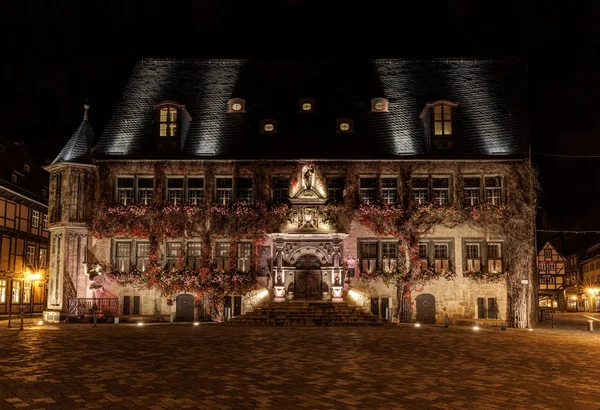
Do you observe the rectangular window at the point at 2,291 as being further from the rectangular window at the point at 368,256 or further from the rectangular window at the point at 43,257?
the rectangular window at the point at 368,256

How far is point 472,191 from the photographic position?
31484mm

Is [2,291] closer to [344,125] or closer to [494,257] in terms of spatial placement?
[344,125]

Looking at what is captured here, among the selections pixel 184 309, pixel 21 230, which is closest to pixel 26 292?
pixel 21 230

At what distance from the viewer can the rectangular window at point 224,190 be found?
31875 millimetres

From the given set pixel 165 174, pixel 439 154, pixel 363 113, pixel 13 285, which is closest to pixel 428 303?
pixel 439 154

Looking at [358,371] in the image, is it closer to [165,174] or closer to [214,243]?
[214,243]

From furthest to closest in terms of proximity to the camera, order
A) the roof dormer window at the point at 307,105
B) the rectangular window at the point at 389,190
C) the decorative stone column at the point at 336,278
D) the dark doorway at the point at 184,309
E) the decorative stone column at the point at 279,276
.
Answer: the roof dormer window at the point at 307,105 < the rectangular window at the point at 389,190 < the dark doorway at the point at 184,309 < the decorative stone column at the point at 279,276 < the decorative stone column at the point at 336,278

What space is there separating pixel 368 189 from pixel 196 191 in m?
9.12

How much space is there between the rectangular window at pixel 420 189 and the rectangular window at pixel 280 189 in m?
6.66

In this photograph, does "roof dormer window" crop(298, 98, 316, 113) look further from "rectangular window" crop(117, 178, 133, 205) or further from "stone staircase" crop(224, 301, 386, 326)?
"stone staircase" crop(224, 301, 386, 326)

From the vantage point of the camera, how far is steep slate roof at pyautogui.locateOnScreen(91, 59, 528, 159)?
3216cm

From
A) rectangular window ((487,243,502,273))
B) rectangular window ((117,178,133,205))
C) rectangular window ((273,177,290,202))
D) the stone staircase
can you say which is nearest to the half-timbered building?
rectangular window ((117,178,133,205))

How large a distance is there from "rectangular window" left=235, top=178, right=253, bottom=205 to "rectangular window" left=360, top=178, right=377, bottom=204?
19.3 ft

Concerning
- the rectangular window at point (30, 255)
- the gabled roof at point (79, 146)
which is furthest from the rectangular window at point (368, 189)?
the rectangular window at point (30, 255)
